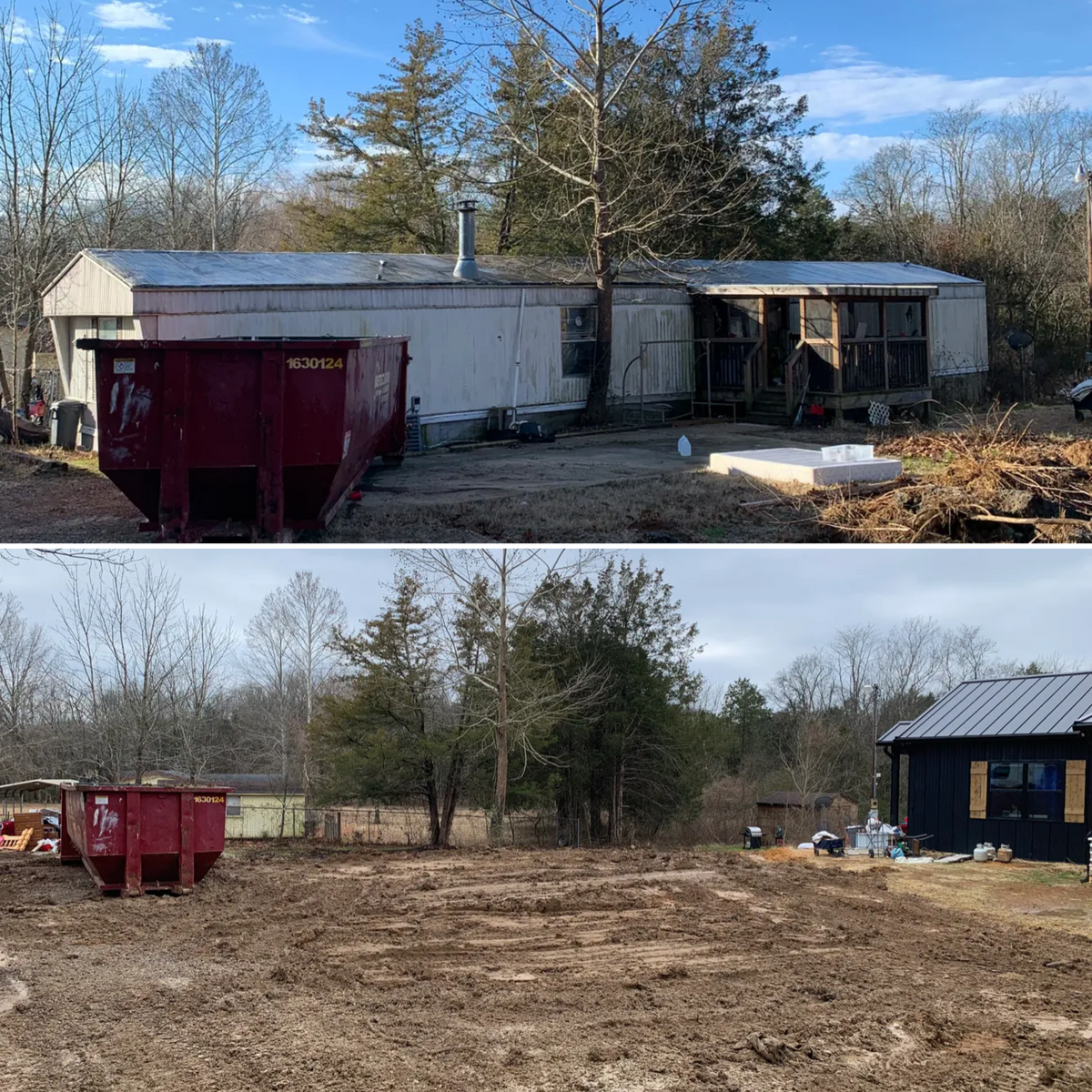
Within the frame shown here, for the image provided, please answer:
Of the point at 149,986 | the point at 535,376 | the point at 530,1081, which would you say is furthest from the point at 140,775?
the point at 530,1081

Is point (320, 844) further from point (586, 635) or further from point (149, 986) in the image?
point (149, 986)

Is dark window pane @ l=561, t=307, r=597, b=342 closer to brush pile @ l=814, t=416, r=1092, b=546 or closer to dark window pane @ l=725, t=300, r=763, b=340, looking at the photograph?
dark window pane @ l=725, t=300, r=763, b=340

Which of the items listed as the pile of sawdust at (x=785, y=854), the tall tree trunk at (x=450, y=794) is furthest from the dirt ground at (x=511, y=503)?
the tall tree trunk at (x=450, y=794)

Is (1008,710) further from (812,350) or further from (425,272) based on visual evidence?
(425,272)

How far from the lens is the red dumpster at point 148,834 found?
10.4 metres

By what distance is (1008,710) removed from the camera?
16.5 metres

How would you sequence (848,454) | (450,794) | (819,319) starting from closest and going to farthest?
(848,454) < (450,794) < (819,319)

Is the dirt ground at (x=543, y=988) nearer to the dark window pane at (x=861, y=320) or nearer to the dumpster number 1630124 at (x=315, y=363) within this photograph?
the dumpster number 1630124 at (x=315, y=363)

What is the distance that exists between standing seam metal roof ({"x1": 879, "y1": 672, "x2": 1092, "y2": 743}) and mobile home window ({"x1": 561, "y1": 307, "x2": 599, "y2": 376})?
29.4 ft

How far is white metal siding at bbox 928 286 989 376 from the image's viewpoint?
83.6 feet

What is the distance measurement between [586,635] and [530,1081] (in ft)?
60.6

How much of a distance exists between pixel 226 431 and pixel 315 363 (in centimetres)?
113

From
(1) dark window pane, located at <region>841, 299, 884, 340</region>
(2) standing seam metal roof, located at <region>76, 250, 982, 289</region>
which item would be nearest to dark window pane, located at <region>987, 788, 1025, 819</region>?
(1) dark window pane, located at <region>841, 299, 884, 340</region>

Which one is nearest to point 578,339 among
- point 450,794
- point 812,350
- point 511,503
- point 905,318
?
point 812,350
